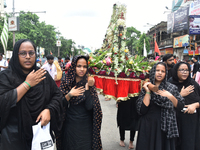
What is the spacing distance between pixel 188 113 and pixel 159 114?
2.07 ft

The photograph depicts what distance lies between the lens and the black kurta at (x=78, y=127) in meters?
2.49

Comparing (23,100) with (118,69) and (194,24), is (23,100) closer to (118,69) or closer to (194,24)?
(118,69)

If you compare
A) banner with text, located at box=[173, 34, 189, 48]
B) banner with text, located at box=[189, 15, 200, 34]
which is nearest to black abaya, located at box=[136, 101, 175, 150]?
banner with text, located at box=[189, 15, 200, 34]

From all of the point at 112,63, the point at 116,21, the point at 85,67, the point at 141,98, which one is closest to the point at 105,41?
the point at 116,21

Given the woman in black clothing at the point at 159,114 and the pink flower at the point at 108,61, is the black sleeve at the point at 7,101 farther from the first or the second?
the pink flower at the point at 108,61

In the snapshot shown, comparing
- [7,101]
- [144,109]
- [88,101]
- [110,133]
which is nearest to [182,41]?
[110,133]

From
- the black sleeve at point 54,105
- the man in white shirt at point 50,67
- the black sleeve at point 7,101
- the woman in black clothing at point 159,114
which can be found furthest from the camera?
the man in white shirt at point 50,67

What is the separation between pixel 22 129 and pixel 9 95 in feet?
1.30

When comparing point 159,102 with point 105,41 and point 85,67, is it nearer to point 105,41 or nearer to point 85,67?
point 85,67

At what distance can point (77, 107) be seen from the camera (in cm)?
254

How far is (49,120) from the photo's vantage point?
6.40 ft

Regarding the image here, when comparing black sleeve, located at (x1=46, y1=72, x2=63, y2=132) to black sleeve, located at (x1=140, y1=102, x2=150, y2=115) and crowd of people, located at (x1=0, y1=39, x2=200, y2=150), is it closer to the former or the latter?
crowd of people, located at (x1=0, y1=39, x2=200, y2=150)

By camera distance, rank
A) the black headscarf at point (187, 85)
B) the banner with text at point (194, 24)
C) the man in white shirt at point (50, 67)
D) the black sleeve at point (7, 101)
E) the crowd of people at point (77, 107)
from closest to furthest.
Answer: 1. the black sleeve at point (7, 101)
2. the crowd of people at point (77, 107)
3. the black headscarf at point (187, 85)
4. the man in white shirt at point (50, 67)
5. the banner with text at point (194, 24)

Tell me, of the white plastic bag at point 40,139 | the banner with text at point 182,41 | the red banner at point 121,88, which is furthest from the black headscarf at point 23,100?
the banner with text at point 182,41
